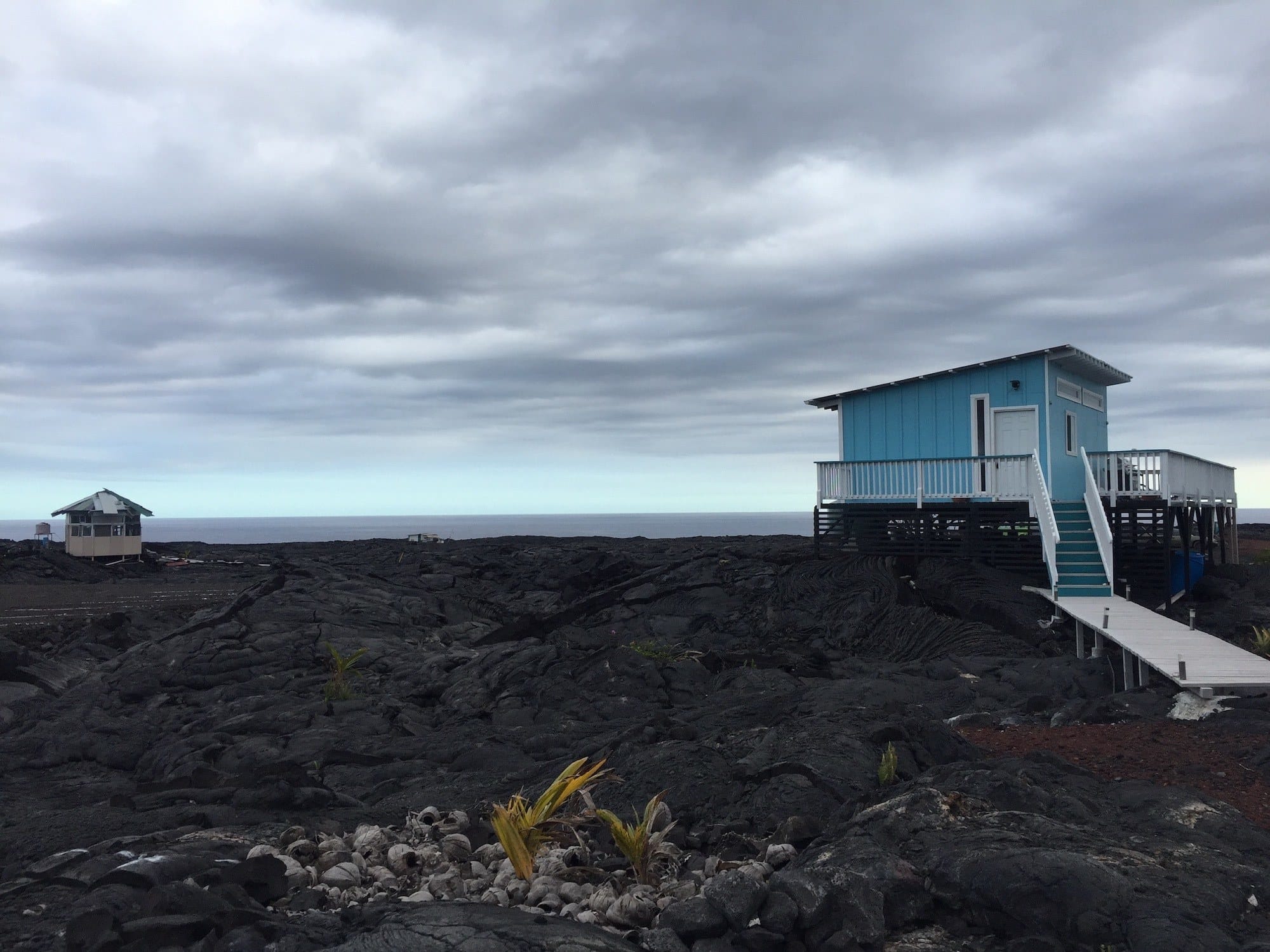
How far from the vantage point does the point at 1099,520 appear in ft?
60.3

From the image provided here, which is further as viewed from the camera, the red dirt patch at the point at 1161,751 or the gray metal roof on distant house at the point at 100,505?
the gray metal roof on distant house at the point at 100,505

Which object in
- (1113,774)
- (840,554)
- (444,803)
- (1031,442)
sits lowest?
(444,803)

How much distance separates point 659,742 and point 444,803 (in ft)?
6.69

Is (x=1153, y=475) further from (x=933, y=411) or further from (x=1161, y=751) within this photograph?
(x=1161, y=751)

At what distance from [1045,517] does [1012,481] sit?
57.9 inches

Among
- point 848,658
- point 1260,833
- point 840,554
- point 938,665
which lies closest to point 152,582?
point 840,554

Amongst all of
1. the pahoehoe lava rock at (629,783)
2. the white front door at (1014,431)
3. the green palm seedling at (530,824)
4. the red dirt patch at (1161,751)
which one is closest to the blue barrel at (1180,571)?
the pahoehoe lava rock at (629,783)

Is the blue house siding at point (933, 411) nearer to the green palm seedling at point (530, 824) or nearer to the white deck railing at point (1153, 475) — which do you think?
the white deck railing at point (1153, 475)

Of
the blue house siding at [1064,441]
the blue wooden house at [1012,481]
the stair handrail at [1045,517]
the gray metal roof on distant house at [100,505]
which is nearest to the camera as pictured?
the stair handrail at [1045,517]

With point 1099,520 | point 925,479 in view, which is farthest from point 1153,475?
point 925,479

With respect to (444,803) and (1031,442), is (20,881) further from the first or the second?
(1031,442)

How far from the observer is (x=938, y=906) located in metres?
5.34

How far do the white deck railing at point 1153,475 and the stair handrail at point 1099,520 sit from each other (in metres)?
0.52

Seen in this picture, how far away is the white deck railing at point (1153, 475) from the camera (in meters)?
19.2
